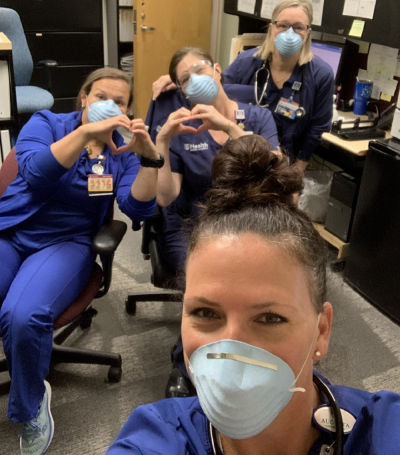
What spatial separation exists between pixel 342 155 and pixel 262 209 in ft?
7.65

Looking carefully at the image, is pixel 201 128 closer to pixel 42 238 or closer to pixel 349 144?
pixel 42 238

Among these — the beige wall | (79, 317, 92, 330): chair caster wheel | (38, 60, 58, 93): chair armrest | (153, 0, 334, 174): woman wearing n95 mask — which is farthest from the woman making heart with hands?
the beige wall

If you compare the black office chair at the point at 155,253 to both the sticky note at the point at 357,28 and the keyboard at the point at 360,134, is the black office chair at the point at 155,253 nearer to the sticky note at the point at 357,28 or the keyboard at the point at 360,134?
the keyboard at the point at 360,134

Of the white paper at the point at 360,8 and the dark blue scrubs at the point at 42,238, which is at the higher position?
the white paper at the point at 360,8

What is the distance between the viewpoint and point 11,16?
329cm

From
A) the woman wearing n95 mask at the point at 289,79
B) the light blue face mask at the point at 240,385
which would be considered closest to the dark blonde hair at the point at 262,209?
the light blue face mask at the point at 240,385

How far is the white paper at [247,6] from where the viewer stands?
328 cm

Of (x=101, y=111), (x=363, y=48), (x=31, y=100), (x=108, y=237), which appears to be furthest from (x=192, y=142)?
(x=31, y=100)

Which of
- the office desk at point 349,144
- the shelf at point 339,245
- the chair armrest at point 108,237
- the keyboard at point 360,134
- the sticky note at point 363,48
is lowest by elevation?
the shelf at point 339,245

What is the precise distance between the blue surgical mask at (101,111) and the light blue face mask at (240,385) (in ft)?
3.79

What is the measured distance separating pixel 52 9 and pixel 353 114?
2986 mm

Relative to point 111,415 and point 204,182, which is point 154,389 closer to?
point 111,415

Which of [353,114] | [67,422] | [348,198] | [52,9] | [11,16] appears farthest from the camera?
[52,9]

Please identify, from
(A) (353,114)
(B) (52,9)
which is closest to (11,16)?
(B) (52,9)
